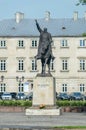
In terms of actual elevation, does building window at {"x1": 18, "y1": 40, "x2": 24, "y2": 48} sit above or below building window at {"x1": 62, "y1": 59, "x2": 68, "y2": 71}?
above

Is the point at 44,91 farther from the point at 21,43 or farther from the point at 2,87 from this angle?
the point at 2,87

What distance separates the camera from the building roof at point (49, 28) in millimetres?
89438

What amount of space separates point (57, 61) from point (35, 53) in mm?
3505

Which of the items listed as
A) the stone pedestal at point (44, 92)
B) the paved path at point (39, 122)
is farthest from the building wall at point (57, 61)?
the paved path at point (39, 122)

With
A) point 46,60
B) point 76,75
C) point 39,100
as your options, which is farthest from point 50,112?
point 76,75

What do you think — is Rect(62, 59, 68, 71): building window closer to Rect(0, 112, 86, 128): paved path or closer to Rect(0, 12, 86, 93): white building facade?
Rect(0, 12, 86, 93): white building facade

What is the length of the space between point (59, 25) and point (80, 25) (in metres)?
3.15

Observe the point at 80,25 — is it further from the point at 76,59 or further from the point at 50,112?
the point at 50,112

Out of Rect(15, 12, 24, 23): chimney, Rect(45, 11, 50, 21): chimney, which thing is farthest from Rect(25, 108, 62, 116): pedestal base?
Rect(45, 11, 50, 21): chimney

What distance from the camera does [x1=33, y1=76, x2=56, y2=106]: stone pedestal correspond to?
36781mm

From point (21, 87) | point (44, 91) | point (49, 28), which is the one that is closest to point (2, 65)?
point (21, 87)

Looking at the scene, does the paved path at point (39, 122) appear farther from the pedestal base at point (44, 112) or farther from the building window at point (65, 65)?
the building window at point (65, 65)

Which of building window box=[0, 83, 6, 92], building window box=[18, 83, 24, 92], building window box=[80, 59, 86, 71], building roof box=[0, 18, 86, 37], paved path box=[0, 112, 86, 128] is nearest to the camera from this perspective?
paved path box=[0, 112, 86, 128]

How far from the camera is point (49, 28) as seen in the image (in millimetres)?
90062
